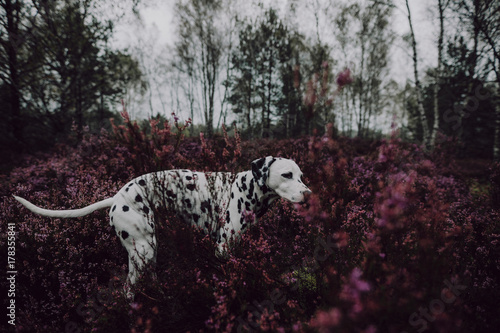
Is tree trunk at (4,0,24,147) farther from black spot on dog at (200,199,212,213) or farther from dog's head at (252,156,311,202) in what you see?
dog's head at (252,156,311,202)

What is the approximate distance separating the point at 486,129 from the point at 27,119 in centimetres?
3336

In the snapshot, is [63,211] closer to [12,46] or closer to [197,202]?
[197,202]

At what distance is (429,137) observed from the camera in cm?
1138

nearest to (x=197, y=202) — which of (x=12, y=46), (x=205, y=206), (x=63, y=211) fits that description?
(x=205, y=206)

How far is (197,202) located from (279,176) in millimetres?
1156

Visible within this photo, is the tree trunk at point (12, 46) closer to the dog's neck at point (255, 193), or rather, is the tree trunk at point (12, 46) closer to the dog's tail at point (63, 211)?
the dog's tail at point (63, 211)

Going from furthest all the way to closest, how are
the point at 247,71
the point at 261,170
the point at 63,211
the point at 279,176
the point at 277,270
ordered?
the point at 247,71
the point at 261,170
the point at 279,176
the point at 277,270
the point at 63,211

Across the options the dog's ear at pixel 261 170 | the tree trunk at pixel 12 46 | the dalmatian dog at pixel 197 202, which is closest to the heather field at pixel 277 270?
the dalmatian dog at pixel 197 202

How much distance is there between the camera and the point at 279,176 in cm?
258

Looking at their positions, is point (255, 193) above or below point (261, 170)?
below

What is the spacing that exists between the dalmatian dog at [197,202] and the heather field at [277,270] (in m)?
0.20

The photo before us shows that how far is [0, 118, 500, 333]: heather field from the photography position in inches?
57.0

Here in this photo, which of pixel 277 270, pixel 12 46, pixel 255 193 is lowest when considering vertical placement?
pixel 277 270

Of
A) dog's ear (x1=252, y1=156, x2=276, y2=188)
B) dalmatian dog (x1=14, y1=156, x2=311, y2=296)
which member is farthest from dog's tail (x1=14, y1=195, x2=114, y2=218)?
dog's ear (x1=252, y1=156, x2=276, y2=188)
